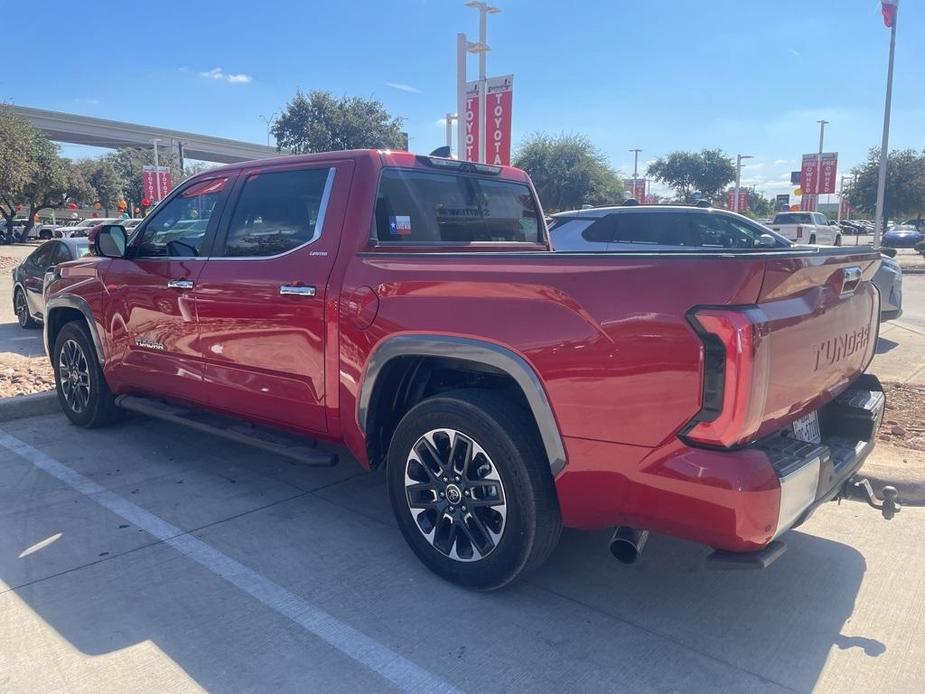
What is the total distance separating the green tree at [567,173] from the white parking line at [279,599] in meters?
31.2

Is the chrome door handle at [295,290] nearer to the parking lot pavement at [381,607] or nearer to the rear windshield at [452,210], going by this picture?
the rear windshield at [452,210]

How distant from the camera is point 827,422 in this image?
3453 mm

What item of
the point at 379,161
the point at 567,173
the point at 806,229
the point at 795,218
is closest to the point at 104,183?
the point at 567,173

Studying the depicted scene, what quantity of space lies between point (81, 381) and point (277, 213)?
268 centimetres

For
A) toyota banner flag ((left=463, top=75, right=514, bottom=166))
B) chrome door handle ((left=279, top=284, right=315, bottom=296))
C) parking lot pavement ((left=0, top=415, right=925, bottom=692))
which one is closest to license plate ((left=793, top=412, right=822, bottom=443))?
parking lot pavement ((left=0, top=415, right=925, bottom=692))

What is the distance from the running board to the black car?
6.08 metres

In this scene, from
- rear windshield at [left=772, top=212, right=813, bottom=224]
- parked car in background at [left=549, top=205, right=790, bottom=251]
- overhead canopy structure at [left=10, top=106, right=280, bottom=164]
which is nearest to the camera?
parked car in background at [left=549, top=205, right=790, bottom=251]

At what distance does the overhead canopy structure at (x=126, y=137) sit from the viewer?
194 feet

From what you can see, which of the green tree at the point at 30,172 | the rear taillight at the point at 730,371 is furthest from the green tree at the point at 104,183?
the rear taillight at the point at 730,371

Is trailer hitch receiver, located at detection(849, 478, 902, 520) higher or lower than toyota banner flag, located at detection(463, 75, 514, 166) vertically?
lower

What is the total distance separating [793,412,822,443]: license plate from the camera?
2979 millimetres

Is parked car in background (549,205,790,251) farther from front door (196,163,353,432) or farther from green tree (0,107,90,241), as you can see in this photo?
green tree (0,107,90,241)

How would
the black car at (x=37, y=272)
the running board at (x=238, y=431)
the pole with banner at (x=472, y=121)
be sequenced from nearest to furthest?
the running board at (x=238, y=431)
the black car at (x=37, y=272)
the pole with banner at (x=472, y=121)

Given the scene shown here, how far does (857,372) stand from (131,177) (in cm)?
7955
